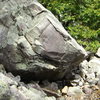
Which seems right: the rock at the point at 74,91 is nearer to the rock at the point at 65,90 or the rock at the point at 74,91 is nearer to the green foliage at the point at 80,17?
the rock at the point at 65,90

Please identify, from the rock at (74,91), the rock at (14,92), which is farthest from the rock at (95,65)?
the rock at (14,92)

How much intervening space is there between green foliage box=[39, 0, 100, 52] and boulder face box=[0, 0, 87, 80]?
2.49m

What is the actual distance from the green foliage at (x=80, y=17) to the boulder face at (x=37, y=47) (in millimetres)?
2492

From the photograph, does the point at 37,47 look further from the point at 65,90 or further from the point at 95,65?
the point at 95,65

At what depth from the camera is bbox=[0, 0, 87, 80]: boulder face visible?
25.5 ft

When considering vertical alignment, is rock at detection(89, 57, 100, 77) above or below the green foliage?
below

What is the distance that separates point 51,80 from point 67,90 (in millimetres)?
580

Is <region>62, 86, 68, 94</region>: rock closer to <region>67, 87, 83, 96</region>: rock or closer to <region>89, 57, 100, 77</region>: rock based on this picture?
<region>67, 87, 83, 96</region>: rock

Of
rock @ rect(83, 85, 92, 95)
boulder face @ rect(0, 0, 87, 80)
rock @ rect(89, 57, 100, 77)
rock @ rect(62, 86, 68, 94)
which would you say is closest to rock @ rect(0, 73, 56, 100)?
boulder face @ rect(0, 0, 87, 80)

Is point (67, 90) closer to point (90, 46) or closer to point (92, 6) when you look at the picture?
point (90, 46)

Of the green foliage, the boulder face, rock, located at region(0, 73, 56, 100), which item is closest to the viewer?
rock, located at region(0, 73, 56, 100)

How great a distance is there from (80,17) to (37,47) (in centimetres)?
405

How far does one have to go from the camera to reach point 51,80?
8617mm

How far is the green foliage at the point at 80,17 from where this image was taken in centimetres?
1064
